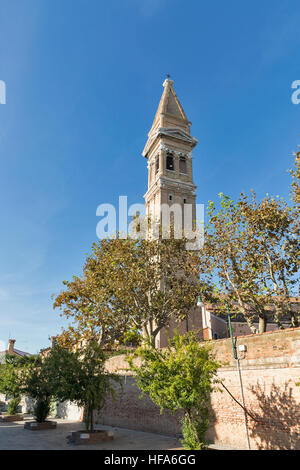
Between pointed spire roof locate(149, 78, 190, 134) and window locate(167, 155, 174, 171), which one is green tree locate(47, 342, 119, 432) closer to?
window locate(167, 155, 174, 171)

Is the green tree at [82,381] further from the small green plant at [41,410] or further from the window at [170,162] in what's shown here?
the window at [170,162]

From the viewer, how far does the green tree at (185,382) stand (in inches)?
488

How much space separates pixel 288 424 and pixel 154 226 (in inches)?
837

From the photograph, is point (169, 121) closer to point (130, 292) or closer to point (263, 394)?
point (130, 292)

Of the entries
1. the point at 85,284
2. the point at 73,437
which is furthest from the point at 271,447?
the point at 85,284

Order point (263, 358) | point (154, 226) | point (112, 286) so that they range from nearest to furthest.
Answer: point (263, 358) → point (112, 286) → point (154, 226)

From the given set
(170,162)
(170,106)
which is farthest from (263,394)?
(170,106)

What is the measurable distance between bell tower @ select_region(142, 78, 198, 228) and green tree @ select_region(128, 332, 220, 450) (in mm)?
28115

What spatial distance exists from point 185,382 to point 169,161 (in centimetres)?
3708

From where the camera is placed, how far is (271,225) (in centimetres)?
1920

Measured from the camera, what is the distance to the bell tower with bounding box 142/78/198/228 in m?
42.7

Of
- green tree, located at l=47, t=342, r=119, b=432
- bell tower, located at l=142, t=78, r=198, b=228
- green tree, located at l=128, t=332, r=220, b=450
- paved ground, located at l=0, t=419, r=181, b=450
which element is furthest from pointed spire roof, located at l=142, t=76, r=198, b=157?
green tree, located at l=128, t=332, r=220, b=450
